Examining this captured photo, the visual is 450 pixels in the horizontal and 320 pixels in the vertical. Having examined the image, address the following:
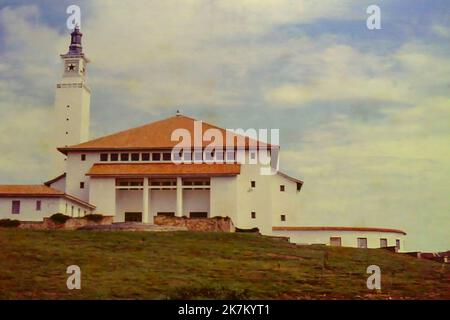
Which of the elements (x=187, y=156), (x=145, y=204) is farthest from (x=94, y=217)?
(x=187, y=156)

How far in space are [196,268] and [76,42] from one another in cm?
4048

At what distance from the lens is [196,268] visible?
32.1 metres

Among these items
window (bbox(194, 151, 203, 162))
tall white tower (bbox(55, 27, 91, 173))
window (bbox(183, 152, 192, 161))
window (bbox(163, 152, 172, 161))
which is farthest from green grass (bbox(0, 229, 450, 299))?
tall white tower (bbox(55, 27, 91, 173))

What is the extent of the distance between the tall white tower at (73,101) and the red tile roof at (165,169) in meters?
13.0

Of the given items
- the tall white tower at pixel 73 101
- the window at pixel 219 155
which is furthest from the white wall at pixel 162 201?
the tall white tower at pixel 73 101

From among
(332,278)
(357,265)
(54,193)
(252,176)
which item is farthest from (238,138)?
(332,278)

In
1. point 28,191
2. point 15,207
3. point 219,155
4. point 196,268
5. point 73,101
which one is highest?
point 73,101

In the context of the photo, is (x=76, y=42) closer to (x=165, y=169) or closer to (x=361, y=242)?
(x=165, y=169)

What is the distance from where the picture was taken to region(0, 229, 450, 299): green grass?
27.5 meters

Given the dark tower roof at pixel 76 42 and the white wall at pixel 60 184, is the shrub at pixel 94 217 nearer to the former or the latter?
the white wall at pixel 60 184

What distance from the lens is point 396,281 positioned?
3173 cm
